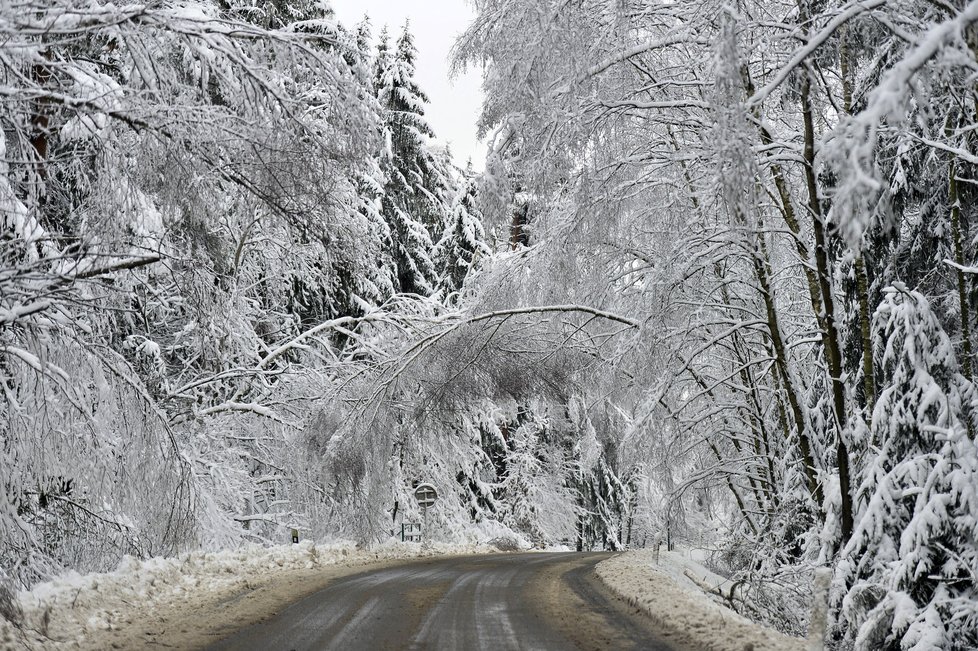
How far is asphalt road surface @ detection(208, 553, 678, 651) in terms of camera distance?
23.0 feet

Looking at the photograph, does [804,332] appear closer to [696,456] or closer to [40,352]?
[696,456]

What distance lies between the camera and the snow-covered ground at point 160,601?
6820 millimetres

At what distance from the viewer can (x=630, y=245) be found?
9.61 metres

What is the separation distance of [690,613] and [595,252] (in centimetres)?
400

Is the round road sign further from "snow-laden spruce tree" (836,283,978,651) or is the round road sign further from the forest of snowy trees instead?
"snow-laden spruce tree" (836,283,978,651)

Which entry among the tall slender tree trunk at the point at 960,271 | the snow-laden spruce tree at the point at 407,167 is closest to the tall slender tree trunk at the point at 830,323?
the tall slender tree trunk at the point at 960,271

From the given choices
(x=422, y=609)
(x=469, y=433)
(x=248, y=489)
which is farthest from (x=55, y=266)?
(x=469, y=433)

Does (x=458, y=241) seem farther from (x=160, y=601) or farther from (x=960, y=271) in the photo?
(x=960, y=271)

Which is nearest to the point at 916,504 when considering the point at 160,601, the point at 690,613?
the point at 690,613

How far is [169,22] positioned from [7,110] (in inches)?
47.5

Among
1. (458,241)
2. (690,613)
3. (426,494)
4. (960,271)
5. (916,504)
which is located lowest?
(690,613)

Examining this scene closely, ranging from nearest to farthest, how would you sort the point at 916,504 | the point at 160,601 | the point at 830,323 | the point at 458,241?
the point at 916,504
the point at 830,323
the point at 160,601
the point at 458,241

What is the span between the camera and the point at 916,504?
571 centimetres

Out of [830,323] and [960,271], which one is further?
[830,323]
